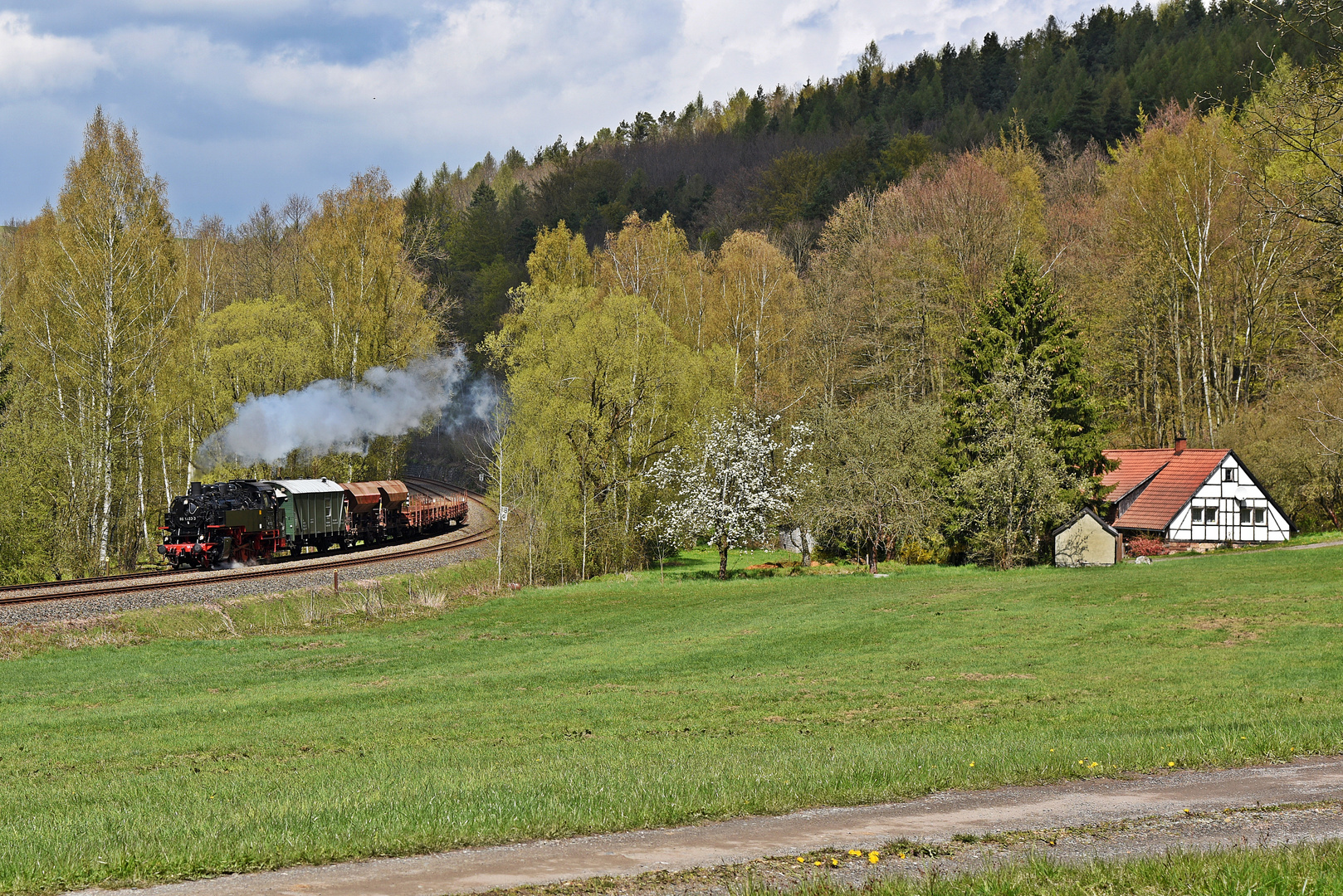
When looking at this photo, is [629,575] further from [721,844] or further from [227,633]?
[721,844]

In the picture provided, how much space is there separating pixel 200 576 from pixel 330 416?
19.7 metres

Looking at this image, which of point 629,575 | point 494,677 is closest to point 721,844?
point 494,677

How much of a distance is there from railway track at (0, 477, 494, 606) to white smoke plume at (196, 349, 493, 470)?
23.1 ft

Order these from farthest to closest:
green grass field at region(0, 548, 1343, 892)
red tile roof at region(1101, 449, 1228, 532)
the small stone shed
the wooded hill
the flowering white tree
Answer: the wooded hill → red tile roof at region(1101, 449, 1228, 532) → the flowering white tree → the small stone shed → green grass field at region(0, 548, 1343, 892)

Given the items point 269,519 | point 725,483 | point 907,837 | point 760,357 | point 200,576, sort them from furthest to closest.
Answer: point 760,357, point 725,483, point 269,519, point 200,576, point 907,837

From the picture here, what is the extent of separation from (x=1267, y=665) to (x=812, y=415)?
35590 mm

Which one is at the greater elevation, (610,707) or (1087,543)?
(1087,543)

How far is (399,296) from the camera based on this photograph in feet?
213

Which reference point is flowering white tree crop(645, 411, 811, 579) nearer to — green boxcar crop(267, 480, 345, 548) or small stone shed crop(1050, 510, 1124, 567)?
small stone shed crop(1050, 510, 1124, 567)

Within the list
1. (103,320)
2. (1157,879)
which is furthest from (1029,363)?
(1157,879)

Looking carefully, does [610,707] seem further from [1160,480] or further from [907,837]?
[1160,480]

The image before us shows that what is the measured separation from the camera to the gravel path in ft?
101

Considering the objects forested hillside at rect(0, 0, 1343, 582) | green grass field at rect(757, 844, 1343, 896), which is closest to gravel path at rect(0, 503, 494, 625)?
forested hillside at rect(0, 0, 1343, 582)

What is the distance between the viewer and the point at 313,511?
160 feet
